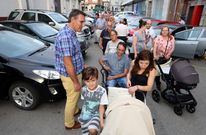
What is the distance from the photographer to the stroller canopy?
1615 millimetres

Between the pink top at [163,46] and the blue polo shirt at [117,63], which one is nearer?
the blue polo shirt at [117,63]

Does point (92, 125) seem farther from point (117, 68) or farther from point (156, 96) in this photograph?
point (156, 96)

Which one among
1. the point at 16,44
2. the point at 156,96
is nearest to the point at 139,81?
the point at 156,96

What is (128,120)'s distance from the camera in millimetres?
1691

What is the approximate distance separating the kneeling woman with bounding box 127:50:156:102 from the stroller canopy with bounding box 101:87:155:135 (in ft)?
2.75

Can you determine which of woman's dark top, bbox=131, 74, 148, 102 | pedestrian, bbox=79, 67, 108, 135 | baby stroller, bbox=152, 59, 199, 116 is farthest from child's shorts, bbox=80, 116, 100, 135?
baby stroller, bbox=152, 59, 199, 116

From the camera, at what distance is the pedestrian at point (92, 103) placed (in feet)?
7.84

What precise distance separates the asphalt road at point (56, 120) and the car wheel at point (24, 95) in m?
0.13

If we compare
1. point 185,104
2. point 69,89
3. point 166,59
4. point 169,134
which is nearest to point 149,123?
point 69,89

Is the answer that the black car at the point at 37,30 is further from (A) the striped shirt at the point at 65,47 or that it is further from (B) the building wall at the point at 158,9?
(B) the building wall at the point at 158,9

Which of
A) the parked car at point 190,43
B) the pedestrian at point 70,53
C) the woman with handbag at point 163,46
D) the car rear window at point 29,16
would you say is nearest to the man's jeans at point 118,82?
the pedestrian at point 70,53

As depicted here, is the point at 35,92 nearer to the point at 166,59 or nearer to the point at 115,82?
the point at 115,82

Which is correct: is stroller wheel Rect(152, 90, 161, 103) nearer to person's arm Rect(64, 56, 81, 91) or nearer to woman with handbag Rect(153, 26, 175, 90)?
woman with handbag Rect(153, 26, 175, 90)

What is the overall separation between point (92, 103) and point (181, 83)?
1.82 m
